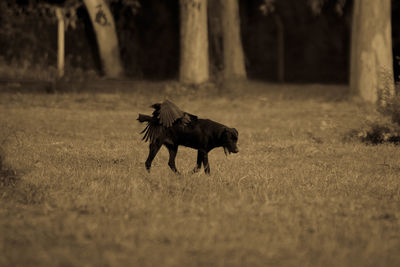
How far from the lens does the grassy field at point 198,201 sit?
5.31 m

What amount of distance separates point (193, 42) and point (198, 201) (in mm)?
13574

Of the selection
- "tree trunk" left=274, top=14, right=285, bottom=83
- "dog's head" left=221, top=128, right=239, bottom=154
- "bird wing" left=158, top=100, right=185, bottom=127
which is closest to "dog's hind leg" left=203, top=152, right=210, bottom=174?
"dog's head" left=221, top=128, right=239, bottom=154

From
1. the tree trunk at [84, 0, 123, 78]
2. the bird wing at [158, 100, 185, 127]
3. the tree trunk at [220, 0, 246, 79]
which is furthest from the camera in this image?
the tree trunk at [220, 0, 246, 79]

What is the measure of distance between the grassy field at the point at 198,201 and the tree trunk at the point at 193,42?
7016 mm

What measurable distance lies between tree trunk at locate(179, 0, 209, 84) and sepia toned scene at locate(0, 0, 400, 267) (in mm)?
42

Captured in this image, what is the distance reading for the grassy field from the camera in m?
5.31

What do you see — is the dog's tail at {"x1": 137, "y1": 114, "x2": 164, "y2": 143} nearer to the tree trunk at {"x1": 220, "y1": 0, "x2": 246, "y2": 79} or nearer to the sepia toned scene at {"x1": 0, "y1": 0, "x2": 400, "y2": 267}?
the sepia toned scene at {"x1": 0, "y1": 0, "x2": 400, "y2": 267}

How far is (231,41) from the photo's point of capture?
72.7ft

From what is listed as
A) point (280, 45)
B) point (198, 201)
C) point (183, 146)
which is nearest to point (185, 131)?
point (198, 201)

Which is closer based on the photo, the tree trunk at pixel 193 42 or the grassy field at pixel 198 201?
the grassy field at pixel 198 201

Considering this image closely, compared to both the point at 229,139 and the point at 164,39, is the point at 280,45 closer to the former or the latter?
the point at 164,39

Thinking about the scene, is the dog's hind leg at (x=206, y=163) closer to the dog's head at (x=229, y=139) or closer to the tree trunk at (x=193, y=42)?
the dog's head at (x=229, y=139)

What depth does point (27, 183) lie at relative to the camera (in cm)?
778

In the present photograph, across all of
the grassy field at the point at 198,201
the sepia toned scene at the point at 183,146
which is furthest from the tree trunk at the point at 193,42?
the grassy field at the point at 198,201
